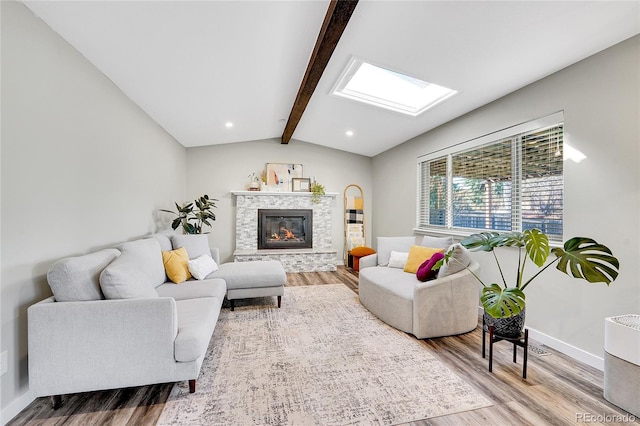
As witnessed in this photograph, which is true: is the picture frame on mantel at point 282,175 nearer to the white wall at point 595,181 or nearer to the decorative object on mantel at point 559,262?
the white wall at point 595,181

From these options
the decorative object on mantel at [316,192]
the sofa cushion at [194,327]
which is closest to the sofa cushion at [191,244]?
the sofa cushion at [194,327]

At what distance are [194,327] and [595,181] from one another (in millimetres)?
3268

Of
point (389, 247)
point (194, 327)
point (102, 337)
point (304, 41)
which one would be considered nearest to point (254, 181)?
point (389, 247)

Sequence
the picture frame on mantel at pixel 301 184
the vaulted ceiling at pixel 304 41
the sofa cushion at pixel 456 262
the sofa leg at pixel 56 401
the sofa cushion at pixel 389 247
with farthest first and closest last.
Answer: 1. the picture frame on mantel at pixel 301 184
2. the sofa cushion at pixel 389 247
3. the sofa cushion at pixel 456 262
4. the vaulted ceiling at pixel 304 41
5. the sofa leg at pixel 56 401

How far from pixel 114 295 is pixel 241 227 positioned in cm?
397

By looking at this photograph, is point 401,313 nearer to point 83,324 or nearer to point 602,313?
point 602,313

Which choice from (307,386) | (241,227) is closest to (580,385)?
(307,386)

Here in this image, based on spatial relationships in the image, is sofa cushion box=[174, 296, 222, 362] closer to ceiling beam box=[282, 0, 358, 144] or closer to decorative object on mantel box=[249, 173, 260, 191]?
ceiling beam box=[282, 0, 358, 144]

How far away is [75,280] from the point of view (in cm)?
180

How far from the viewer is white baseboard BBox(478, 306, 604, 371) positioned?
2.26m

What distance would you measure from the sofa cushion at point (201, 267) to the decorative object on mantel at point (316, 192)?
2.95 meters

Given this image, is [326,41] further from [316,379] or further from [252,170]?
[252,170]

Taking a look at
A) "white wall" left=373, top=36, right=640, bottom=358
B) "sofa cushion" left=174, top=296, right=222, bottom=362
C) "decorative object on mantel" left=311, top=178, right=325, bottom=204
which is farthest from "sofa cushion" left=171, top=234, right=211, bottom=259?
"white wall" left=373, top=36, right=640, bottom=358

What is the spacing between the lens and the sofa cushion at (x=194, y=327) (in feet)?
5.93
